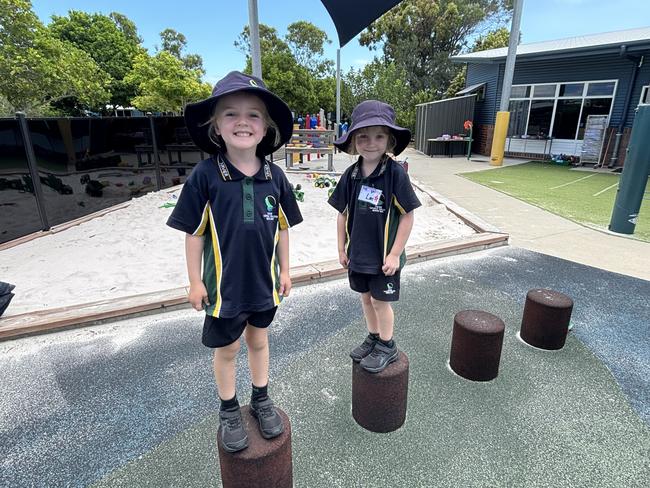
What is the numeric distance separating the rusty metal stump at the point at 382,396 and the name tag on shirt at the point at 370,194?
936 millimetres

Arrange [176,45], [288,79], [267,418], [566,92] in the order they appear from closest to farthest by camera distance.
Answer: [267,418], [566,92], [288,79], [176,45]

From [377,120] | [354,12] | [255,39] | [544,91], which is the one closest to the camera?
[377,120]

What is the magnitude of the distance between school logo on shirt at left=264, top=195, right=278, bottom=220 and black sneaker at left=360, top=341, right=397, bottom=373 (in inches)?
Answer: 38.9

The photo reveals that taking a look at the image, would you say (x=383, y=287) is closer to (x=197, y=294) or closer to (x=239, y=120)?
(x=197, y=294)

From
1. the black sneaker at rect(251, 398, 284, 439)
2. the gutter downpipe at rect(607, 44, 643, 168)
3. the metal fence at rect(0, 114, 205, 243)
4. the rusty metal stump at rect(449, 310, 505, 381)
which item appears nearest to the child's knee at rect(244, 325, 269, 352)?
the black sneaker at rect(251, 398, 284, 439)

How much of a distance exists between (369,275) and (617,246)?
497 centimetres

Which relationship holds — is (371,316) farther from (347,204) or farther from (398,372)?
(347,204)

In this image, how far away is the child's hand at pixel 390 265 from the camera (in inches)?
87.9

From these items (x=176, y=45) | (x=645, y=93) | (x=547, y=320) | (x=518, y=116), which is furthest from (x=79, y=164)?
(x=176, y=45)

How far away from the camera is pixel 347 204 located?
2.43 m

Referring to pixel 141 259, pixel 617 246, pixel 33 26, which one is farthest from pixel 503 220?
pixel 33 26

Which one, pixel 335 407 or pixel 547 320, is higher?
pixel 547 320

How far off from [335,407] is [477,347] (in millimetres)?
1015

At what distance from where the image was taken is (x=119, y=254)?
4.99m
